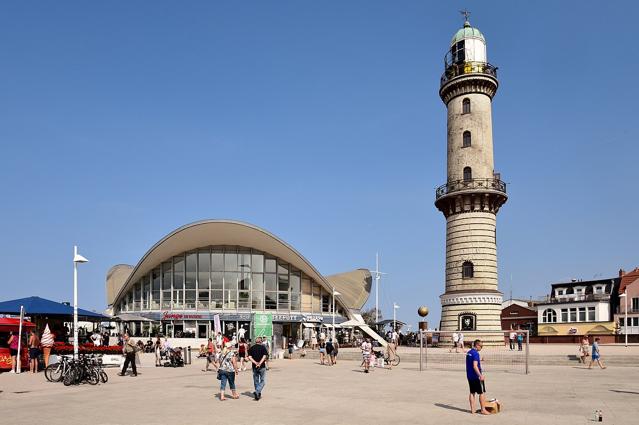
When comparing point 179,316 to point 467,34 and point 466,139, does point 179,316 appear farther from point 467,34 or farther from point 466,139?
point 467,34

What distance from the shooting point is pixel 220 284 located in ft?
168

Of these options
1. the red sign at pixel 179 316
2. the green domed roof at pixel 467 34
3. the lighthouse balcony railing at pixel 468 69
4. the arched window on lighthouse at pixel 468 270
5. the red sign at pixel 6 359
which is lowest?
the red sign at pixel 179 316

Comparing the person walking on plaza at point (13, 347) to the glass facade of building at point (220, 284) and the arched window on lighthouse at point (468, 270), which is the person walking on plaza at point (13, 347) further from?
the arched window on lighthouse at point (468, 270)

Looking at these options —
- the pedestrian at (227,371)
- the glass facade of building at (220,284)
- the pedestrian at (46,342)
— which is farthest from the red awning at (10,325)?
the glass facade of building at (220,284)

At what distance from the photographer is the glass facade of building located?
50969mm

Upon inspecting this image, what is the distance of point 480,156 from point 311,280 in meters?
19.5

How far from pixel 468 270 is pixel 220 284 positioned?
2076cm

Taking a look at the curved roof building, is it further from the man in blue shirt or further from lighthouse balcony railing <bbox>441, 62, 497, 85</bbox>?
the man in blue shirt

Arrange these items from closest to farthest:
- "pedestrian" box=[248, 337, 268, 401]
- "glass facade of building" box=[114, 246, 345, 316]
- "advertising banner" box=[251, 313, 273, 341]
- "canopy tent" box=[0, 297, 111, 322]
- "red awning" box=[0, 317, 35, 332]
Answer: "pedestrian" box=[248, 337, 268, 401]
"red awning" box=[0, 317, 35, 332]
"canopy tent" box=[0, 297, 111, 322]
"advertising banner" box=[251, 313, 273, 341]
"glass facade of building" box=[114, 246, 345, 316]

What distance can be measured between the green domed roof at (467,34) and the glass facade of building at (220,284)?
2337 centimetres

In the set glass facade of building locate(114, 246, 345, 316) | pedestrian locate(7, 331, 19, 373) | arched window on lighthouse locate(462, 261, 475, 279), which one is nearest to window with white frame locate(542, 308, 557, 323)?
glass facade of building locate(114, 246, 345, 316)

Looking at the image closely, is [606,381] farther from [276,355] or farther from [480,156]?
[480,156]

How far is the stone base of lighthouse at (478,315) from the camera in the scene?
137 feet

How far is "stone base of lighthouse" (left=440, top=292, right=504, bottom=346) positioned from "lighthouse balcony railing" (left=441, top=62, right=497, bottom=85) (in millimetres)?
16084
